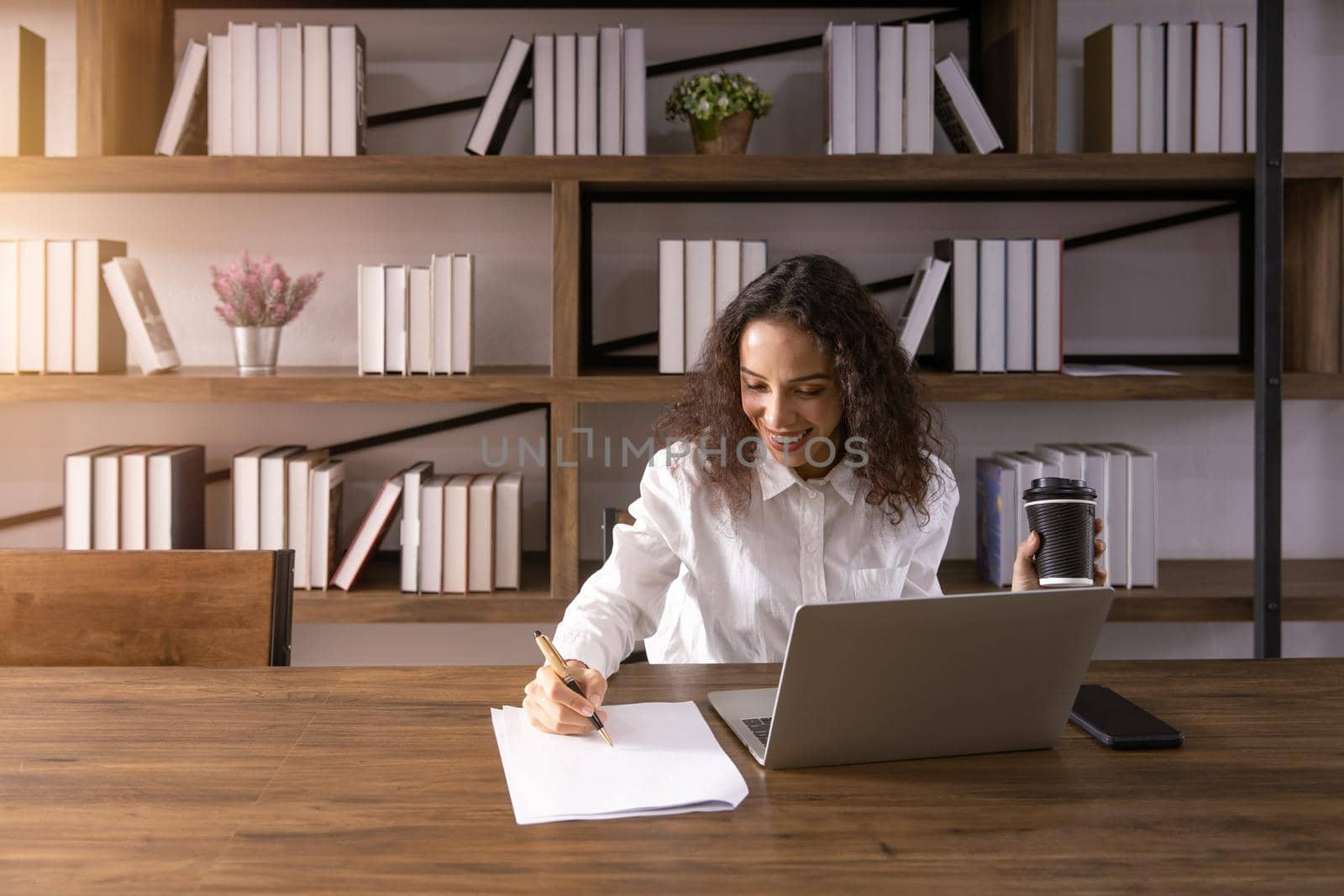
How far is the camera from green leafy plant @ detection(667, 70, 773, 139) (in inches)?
88.1

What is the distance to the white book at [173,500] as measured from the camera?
2299 millimetres

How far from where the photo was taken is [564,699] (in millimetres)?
1128

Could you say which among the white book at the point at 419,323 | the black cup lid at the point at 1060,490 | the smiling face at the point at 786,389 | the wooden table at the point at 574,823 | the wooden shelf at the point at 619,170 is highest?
the wooden shelf at the point at 619,170

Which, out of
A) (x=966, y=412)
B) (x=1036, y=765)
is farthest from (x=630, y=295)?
(x=1036, y=765)

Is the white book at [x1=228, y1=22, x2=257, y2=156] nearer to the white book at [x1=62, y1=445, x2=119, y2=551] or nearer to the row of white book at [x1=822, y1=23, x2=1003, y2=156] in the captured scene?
the white book at [x1=62, y1=445, x2=119, y2=551]

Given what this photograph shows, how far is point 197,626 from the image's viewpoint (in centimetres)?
149

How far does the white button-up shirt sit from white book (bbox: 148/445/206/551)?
1121 millimetres

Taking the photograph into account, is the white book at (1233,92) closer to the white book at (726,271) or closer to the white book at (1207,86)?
the white book at (1207,86)

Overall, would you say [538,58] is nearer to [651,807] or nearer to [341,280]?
[341,280]

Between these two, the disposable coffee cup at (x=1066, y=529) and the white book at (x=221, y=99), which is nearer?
the disposable coffee cup at (x=1066, y=529)

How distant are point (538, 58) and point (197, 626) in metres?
1.30

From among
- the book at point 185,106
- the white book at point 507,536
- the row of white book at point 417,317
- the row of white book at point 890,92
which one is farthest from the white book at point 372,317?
the row of white book at point 890,92

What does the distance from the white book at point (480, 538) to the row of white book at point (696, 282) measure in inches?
17.5

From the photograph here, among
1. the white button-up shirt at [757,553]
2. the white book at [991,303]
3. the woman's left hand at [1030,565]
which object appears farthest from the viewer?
the white book at [991,303]
